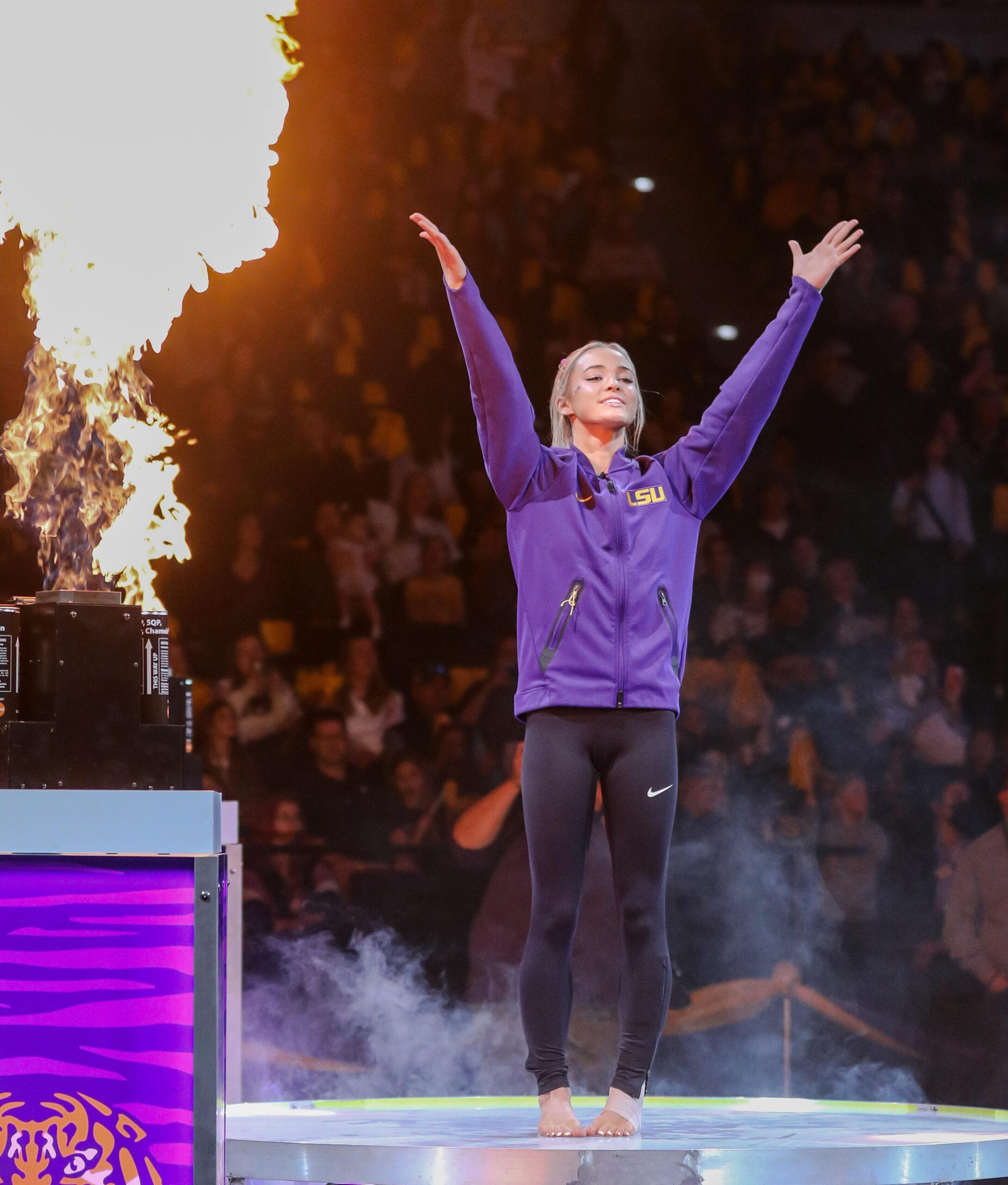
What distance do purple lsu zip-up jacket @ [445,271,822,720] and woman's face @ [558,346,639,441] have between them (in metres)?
0.08

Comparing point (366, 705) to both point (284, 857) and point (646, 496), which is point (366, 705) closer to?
point (284, 857)

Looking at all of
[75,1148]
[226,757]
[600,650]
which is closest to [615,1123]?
[600,650]

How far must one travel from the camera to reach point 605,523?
2643 mm

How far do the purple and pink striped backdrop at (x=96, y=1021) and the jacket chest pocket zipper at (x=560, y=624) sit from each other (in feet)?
2.83

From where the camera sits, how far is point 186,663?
16.0 feet

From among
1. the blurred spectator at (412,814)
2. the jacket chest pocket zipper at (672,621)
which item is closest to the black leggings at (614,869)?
the jacket chest pocket zipper at (672,621)

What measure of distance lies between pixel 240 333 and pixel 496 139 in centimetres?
124

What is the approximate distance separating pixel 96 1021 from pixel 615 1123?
3.12 feet

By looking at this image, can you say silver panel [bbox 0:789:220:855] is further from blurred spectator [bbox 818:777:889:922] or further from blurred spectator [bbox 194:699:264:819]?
blurred spectator [bbox 818:777:889:922]

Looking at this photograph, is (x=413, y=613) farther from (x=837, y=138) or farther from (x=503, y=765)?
(x=837, y=138)

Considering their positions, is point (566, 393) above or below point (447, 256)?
below

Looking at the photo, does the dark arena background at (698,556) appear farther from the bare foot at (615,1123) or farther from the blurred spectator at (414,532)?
the bare foot at (615,1123)

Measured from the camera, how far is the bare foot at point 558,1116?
244cm

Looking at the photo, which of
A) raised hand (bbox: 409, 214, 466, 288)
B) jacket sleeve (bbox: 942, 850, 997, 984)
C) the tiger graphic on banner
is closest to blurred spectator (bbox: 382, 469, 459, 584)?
jacket sleeve (bbox: 942, 850, 997, 984)
